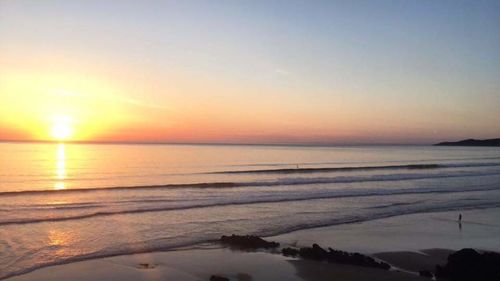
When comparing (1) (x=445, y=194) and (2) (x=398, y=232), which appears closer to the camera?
(2) (x=398, y=232)

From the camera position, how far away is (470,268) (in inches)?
415

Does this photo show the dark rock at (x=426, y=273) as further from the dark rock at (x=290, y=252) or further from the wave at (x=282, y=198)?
the wave at (x=282, y=198)

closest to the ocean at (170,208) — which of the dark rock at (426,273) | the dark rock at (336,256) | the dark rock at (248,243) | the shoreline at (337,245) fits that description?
the shoreline at (337,245)

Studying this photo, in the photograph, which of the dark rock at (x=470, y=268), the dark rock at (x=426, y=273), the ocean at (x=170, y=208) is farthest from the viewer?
the ocean at (x=170, y=208)

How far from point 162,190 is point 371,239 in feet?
56.7

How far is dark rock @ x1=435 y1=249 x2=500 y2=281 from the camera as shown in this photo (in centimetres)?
1028

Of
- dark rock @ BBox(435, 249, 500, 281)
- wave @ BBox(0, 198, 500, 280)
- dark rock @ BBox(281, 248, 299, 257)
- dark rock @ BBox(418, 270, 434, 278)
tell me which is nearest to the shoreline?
wave @ BBox(0, 198, 500, 280)

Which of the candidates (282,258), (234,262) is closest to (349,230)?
(282,258)

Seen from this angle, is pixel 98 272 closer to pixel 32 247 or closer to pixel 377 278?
pixel 32 247

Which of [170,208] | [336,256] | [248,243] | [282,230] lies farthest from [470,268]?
[170,208]

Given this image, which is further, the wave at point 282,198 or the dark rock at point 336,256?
the wave at point 282,198

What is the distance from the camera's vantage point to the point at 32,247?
13.5m

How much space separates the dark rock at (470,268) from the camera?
405 inches

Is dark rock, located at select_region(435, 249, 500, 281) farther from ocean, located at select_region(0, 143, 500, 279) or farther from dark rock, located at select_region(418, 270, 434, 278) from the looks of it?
ocean, located at select_region(0, 143, 500, 279)
